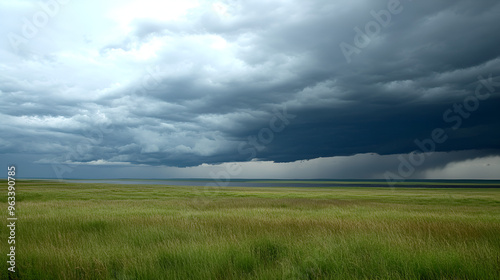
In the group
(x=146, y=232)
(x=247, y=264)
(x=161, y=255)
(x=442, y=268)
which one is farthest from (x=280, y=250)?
(x=146, y=232)

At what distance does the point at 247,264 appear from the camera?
22.6 feet

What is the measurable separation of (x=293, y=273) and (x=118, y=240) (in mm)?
6626

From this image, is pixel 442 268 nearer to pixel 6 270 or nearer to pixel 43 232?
pixel 6 270

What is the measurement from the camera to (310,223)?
13570 millimetres

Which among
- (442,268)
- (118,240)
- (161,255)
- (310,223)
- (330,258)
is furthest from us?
(310,223)

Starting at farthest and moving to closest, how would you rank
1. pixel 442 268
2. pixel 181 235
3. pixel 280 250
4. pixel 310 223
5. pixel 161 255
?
pixel 310 223 → pixel 181 235 → pixel 280 250 → pixel 161 255 → pixel 442 268

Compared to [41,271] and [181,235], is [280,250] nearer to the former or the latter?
[181,235]

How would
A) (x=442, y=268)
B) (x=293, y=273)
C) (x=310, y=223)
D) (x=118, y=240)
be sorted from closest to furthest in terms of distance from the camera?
(x=293, y=273) < (x=442, y=268) < (x=118, y=240) < (x=310, y=223)

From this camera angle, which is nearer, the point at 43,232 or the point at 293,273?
the point at 293,273

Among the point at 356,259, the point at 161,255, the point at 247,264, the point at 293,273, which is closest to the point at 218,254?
the point at 247,264

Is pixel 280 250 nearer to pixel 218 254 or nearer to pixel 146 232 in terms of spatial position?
pixel 218 254

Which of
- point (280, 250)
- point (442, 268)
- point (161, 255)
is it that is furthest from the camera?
point (280, 250)

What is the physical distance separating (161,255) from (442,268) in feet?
20.9

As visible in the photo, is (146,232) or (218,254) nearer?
(218,254)
